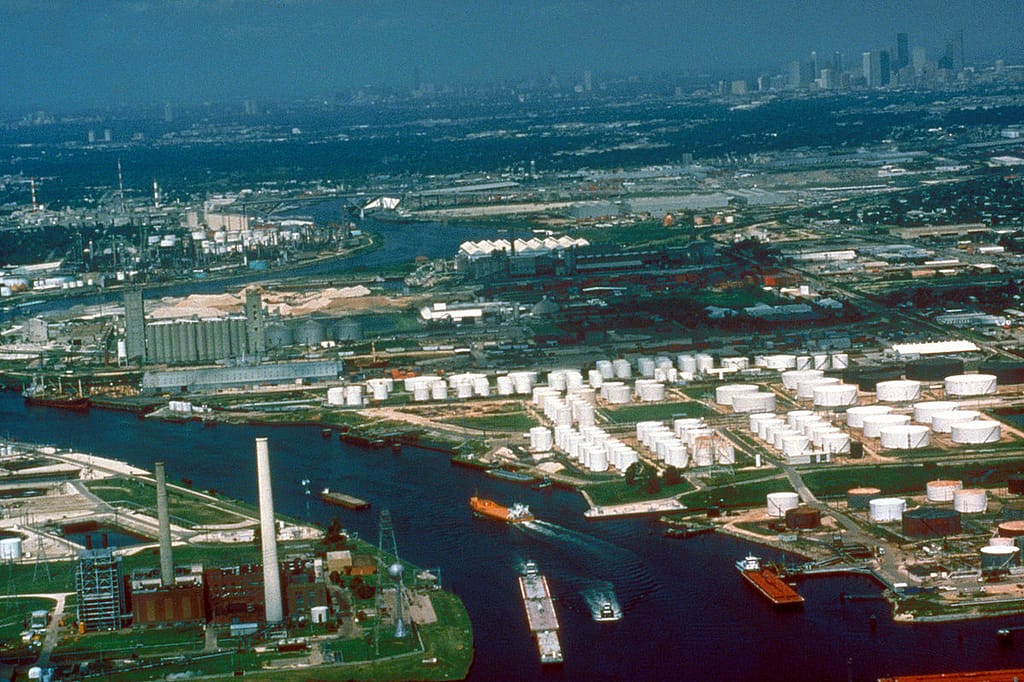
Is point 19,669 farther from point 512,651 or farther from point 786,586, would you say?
point 786,586

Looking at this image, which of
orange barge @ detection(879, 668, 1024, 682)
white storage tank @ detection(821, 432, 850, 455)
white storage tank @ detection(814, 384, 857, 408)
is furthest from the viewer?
white storage tank @ detection(814, 384, 857, 408)

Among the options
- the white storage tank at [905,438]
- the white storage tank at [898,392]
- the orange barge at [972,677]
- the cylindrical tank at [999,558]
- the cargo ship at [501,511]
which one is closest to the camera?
the orange barge at [972,677]

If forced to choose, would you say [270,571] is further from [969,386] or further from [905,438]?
[969,386]

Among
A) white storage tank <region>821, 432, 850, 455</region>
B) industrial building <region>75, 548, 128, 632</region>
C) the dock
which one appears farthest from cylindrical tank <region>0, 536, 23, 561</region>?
white storage tank <region>821, 432, 850, 455</region>

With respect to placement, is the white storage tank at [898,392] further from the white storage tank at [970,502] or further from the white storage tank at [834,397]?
the white storage tank at [970,502]

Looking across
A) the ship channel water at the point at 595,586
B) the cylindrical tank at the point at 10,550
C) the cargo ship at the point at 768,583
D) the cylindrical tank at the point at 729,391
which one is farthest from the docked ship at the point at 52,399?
the cargo ship at the point at 768,583

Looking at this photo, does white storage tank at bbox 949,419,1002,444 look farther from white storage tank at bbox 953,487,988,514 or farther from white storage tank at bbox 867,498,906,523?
white storage tank at bbox 867,498,906,523
